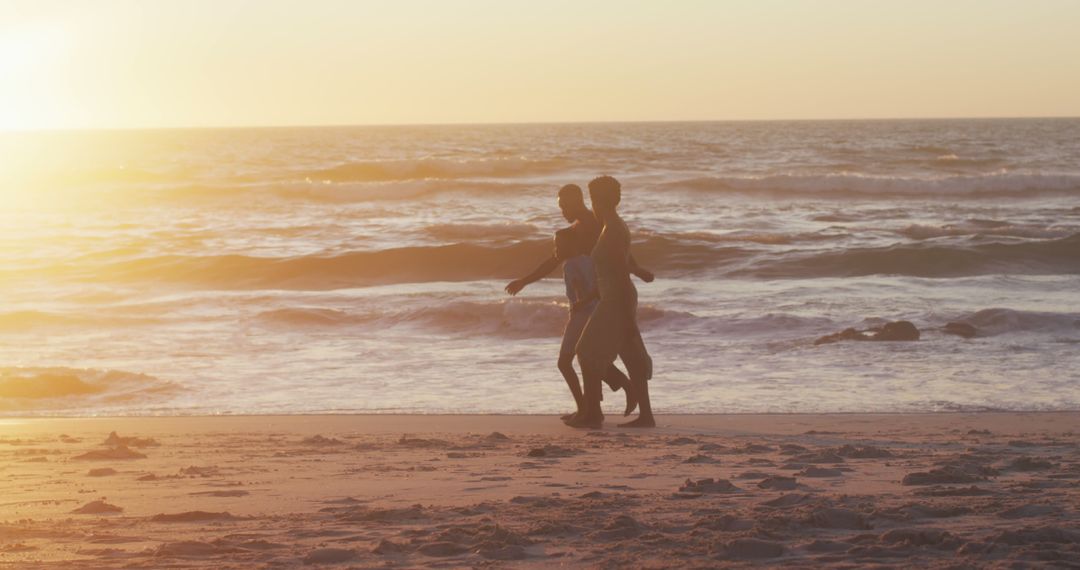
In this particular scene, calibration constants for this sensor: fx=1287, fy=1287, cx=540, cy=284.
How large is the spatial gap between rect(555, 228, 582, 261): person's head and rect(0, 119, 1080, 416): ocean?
1.57 m

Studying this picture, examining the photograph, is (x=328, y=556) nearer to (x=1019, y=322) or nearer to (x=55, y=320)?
(x=1019, y=322)

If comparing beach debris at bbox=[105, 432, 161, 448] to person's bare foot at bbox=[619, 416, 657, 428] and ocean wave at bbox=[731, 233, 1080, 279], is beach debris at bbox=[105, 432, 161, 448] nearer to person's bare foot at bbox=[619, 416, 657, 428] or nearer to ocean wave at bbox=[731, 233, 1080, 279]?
person's bare foot at bbox=[619, 416, 657, 428]

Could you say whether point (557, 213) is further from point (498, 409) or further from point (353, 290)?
point (498, 409)

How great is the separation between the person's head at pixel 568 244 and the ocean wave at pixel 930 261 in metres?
12.0

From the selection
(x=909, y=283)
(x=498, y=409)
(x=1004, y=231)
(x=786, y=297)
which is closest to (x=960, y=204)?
(x=1004, y=231)

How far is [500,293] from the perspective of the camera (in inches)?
659

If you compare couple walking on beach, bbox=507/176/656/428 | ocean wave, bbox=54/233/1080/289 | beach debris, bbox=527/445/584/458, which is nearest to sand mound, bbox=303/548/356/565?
beach debris, bbox=527/445/584/458

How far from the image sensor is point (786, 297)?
52.1 feet

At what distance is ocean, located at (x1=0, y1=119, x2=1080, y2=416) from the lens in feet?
31.9

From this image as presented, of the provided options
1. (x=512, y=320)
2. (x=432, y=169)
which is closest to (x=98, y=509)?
(x=512, y=320)

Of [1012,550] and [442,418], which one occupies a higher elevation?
[1012,550]

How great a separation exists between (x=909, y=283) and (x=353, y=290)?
7.64 meters

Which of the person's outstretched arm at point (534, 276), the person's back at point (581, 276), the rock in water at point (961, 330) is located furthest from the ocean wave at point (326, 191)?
the person's back at point (581, 276)

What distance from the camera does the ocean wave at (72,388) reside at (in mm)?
9500
